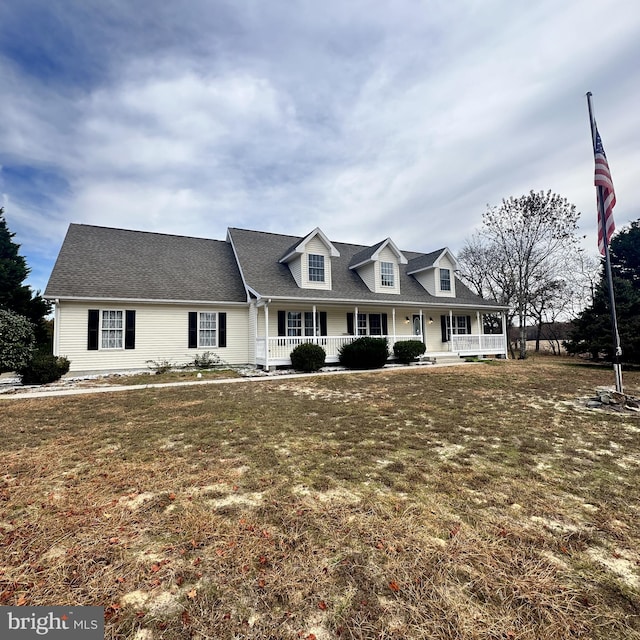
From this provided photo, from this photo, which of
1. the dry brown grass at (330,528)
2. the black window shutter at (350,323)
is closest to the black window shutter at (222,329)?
the black window shutter at (350,323)

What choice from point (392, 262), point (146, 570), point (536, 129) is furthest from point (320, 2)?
point (146, 570)

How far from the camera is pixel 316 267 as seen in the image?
56.2 feet

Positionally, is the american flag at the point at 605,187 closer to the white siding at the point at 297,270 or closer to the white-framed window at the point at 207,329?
the white siding at the point at 297,270

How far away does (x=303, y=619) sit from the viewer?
1783 millimetres

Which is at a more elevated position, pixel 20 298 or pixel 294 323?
pixel 20 298

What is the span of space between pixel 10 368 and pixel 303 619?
15.2m

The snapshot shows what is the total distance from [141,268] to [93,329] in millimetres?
3750

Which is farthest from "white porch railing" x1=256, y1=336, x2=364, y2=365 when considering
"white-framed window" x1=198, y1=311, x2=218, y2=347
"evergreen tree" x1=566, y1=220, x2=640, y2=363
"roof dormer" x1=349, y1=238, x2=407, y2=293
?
"evergreen tree" x1=566, y1=220, x2=640, y2=363

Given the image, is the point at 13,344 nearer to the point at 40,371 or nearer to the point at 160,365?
the point at 40,371

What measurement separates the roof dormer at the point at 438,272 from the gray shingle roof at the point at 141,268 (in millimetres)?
11791

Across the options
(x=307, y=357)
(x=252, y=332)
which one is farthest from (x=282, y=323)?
(x=307, y=357)

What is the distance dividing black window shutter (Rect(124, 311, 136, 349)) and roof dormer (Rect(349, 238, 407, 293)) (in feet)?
39.8

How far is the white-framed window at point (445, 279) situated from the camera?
67.8 ft

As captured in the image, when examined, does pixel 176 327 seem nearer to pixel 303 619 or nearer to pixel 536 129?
pixel 303 619
